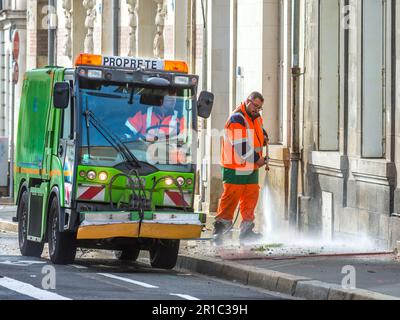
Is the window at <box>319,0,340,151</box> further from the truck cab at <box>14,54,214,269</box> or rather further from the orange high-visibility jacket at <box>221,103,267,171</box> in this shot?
the truck cab at <box>14,54,214,269</box>

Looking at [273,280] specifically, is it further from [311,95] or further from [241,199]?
[311,95]

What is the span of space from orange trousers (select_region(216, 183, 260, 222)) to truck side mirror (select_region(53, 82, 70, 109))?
11.4ft

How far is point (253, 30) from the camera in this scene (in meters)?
28.5

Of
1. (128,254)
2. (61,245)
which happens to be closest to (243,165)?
(128,254)

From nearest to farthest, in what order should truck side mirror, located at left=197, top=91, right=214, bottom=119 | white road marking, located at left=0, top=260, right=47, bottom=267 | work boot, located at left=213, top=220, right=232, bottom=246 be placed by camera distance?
1. white road marking, located at left=0, top=260, right=47, bottom=267
2. truck side mirror, located at left=197, top=91, right=214, bottom=119
3. work boot, located at left=213, top=220, right=232, bottom=246

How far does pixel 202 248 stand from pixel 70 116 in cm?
307

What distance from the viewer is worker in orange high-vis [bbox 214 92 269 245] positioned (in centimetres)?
2314

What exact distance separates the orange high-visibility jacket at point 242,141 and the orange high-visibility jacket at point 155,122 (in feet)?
7.64

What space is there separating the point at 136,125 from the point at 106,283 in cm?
302

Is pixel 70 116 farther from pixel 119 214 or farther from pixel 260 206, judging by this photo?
pixel 260 206
